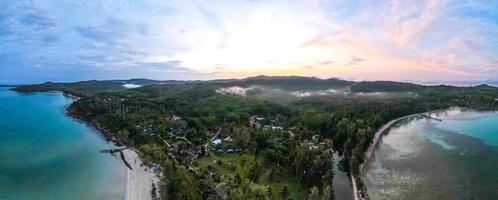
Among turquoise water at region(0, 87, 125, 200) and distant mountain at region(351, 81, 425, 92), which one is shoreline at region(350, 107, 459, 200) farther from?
distant mountain at region(351, 81, 425, 92)

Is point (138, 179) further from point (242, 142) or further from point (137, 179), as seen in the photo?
point (242, 142)

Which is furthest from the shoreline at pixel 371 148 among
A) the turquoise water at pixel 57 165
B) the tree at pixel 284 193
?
the turquoise water at pixel 57 165

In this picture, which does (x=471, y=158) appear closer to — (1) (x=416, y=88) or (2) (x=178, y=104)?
(2) (x=178, y=104)

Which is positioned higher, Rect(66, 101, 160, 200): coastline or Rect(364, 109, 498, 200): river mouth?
Rect(364, 109, 498, 200): river mouth

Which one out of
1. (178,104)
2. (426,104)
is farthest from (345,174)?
(426,104)

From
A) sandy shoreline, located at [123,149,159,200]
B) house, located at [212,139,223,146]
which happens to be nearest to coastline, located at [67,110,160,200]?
sandy shoreline, located at [123,149,159,200]

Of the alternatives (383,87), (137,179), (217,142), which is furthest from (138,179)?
(383,87)
